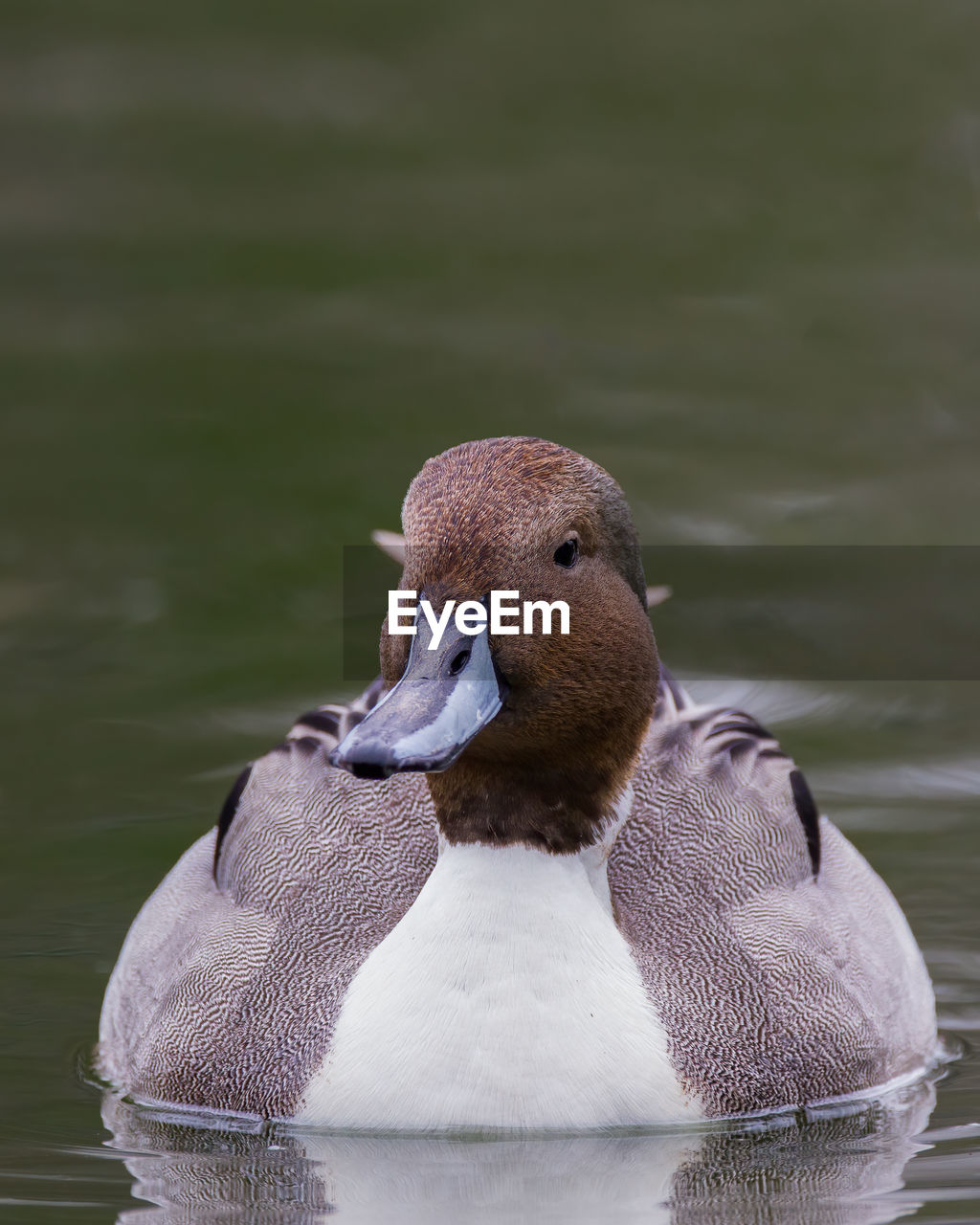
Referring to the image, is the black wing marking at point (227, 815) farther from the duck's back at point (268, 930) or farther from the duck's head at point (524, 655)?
the duck's head at point (524, 655)

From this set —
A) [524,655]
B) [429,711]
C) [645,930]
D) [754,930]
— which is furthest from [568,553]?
[754,930]

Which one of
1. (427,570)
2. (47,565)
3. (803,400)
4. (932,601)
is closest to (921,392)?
(803,400)

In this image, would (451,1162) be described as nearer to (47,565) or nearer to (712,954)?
(712,954)

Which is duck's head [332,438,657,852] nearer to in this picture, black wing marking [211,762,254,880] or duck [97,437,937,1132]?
duck [97,437,937,1132]

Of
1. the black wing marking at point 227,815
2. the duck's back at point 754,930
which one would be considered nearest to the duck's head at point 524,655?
the duck's back at point 754,930

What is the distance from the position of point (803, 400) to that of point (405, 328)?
1829mm

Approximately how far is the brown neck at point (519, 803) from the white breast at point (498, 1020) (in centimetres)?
4

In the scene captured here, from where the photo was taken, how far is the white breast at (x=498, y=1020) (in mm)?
5137

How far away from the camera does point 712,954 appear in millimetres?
5672

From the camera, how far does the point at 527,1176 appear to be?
500 cm

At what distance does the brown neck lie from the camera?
525 cm

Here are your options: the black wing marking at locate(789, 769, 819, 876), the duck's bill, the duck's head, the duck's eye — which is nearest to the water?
the black wing marking at locate(789, 769, 819, 876)

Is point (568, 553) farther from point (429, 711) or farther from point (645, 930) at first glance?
point (645, 930)

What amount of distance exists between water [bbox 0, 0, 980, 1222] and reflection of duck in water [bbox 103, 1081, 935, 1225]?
0.04ft
